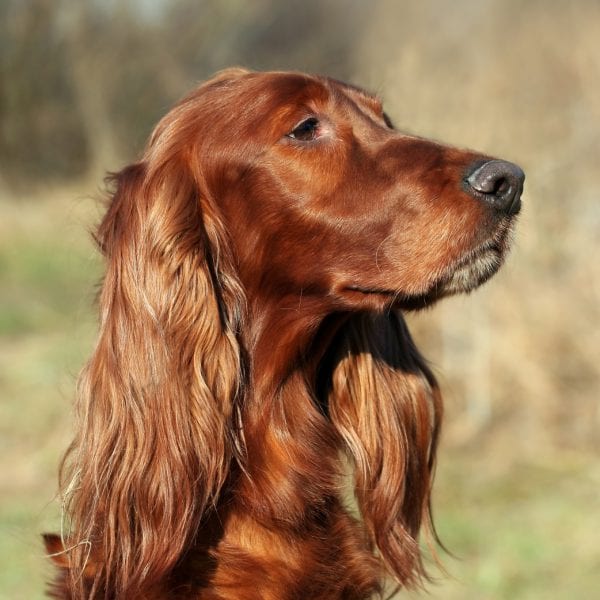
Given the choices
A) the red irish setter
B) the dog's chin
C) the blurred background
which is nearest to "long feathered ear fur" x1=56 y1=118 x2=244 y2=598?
the red irish setter

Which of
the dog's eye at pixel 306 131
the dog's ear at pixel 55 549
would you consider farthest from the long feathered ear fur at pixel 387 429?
the dog's ear at pixel 55 549

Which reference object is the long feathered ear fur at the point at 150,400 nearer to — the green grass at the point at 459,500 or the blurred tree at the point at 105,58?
the green grass at the point at 459,500

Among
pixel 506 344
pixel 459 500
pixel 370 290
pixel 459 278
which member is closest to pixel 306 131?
pixel 370 290

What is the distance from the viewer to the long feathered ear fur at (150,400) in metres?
2.60

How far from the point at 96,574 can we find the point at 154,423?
40 cm

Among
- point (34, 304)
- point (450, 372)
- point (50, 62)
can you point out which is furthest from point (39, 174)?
point (450, 372)

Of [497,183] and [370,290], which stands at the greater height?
[497,183]

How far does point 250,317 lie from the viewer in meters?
2.84

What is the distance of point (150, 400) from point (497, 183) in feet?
3.29

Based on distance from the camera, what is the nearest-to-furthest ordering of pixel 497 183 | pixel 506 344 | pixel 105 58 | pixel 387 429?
pixel 497 183
pixel 387 429
pixel 506 344
pixel 105 58

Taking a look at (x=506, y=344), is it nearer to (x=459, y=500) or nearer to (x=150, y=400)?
(x=459, y=500)

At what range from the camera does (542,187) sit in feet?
22.4

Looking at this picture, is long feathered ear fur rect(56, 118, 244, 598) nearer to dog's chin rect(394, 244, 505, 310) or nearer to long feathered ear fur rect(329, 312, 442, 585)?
long feathered ear fur rect(329, 312, 442, 585)

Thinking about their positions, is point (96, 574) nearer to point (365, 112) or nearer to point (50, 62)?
point (365, 112)
